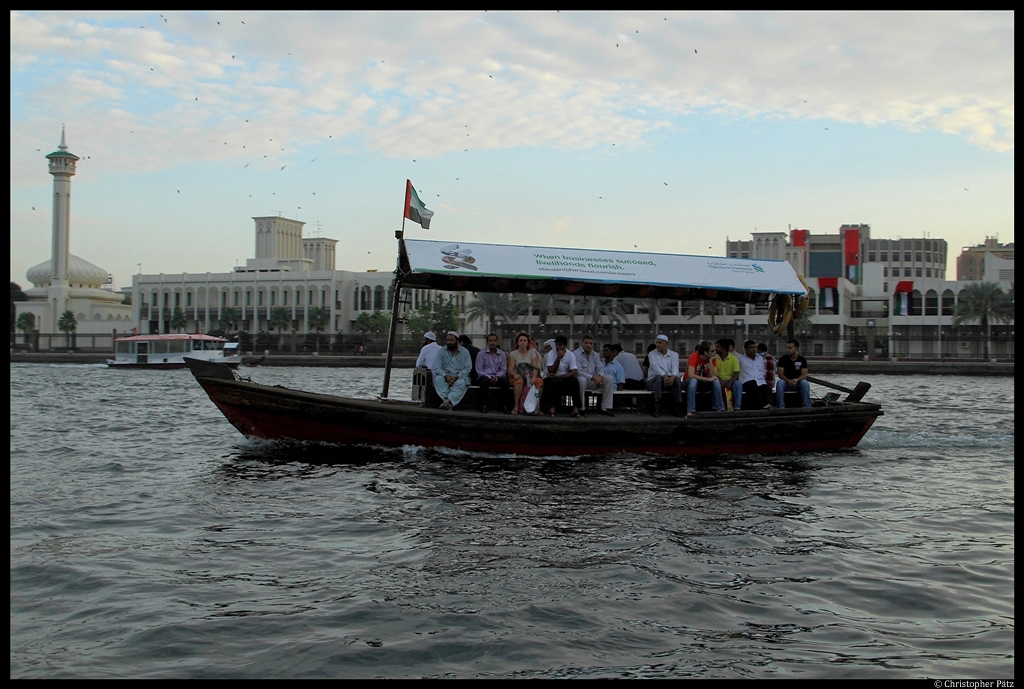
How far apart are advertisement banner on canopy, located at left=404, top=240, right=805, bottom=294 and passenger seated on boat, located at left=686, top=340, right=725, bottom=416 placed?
3.23ft

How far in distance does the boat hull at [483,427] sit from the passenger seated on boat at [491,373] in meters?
0.56

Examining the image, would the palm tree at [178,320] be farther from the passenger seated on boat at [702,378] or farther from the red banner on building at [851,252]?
the passenger seated on boat at [702,378]

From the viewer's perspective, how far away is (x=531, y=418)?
42.3 feet

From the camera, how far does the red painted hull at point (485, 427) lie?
12.7 m

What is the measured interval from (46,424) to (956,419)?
71.3 ft

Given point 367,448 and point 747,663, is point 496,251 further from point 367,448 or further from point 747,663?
point 747,663

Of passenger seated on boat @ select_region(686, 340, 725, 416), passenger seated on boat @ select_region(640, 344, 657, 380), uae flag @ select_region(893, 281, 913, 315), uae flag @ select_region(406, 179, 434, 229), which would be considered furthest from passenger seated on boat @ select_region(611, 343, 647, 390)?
uae flag @ select_region(893, 281, 913, 315)

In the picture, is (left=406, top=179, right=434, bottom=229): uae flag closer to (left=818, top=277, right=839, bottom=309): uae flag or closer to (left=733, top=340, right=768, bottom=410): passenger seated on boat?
→ (left=733, top=340, right=768, bottom=410): passenger seated on boat

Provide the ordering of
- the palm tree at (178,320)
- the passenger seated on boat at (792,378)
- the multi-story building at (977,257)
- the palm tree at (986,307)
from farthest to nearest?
1. the multi-story building at (977,257)
2. the palm tree at (178,320)
3. the palm tree at (986,307)
4. the passenger seated on boat at (792,378)

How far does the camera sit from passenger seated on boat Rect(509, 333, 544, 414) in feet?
42.7

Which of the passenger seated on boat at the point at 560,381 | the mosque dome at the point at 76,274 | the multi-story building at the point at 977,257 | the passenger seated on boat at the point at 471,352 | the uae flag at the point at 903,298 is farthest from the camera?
the multi-story building at the point at 977,257

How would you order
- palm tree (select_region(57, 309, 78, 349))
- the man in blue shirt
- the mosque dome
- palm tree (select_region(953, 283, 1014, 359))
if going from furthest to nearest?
the mosque dome, palm tree (select_region(57, 309, 78, 349)), palm tree (select_region(953, 283, 1014, 359)), the man in blue shirt

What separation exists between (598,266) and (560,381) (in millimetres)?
1752

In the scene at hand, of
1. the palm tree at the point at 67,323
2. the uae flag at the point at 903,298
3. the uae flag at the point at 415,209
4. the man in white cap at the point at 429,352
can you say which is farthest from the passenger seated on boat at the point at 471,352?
the palm tree at the point at 67,323
